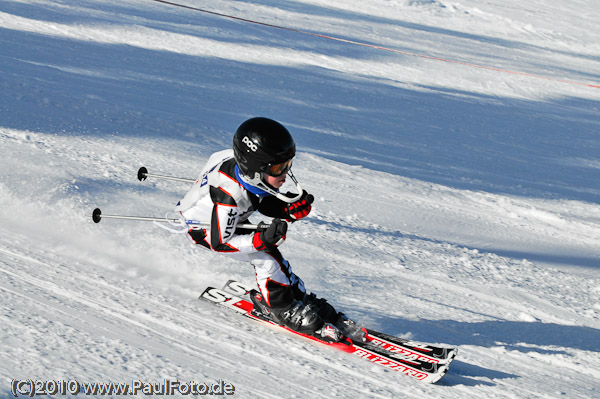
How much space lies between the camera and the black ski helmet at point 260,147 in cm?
362

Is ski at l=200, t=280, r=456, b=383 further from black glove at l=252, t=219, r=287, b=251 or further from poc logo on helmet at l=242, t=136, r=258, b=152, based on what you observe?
poc logo on helmet at l=242, t=136, r=258, b=152

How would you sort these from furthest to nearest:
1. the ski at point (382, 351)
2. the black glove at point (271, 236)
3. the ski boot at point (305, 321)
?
1. the ski boot at point (305, 321)
2. the ski at point (382, 351)
3. the black glove at point (271, 236)

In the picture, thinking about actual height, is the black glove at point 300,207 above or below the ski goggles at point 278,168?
below

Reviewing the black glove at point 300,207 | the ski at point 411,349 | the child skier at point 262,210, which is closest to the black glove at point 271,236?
the child skier at point 262,210

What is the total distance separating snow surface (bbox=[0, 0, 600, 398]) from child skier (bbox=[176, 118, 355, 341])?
229mm

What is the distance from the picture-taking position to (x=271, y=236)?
350 centimetres

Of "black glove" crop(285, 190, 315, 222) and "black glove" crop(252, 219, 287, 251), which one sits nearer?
"black glove" crop(252, 219, 287, 251)

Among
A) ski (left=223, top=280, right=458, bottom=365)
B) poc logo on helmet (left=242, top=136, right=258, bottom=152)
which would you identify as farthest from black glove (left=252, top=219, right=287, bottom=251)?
ski (left=223, top=280, right=458, bottom=365)

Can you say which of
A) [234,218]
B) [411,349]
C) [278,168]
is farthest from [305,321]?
[278,168]

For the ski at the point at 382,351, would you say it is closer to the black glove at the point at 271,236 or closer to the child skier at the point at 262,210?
the child skier at the point at 262,210

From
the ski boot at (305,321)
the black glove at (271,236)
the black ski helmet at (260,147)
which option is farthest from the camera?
the ski boot at (305,321)

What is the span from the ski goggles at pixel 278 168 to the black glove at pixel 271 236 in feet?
1.11

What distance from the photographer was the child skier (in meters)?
3.63

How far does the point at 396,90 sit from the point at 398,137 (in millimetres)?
A: 3449
